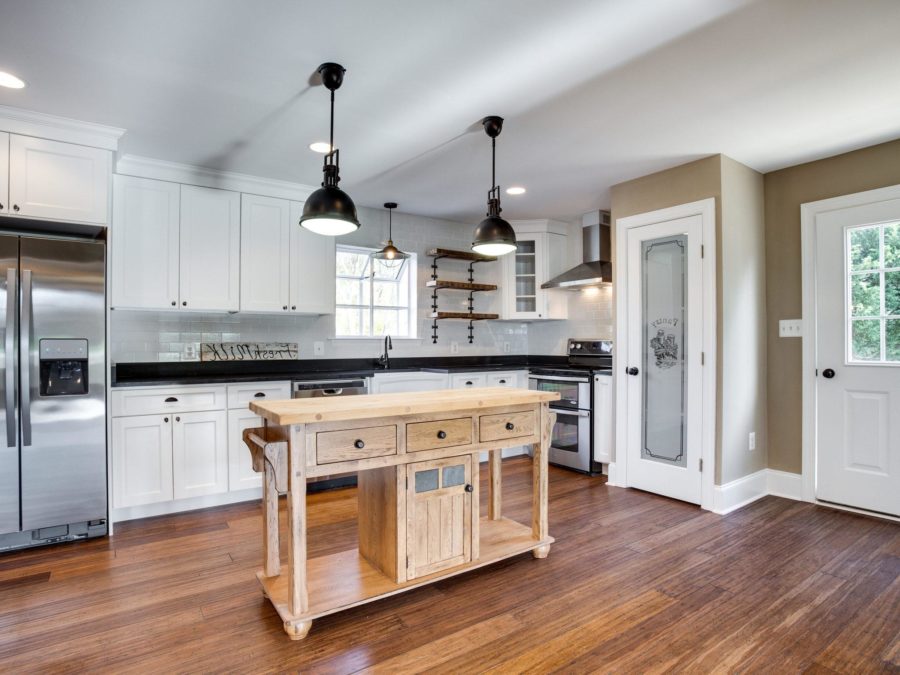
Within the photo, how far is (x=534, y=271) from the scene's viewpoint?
18.2 feet

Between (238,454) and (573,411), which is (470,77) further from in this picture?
(573,411)

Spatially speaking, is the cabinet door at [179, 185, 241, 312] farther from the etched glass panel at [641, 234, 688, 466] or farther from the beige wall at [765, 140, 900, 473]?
the beige wall at [765, 140, 900, 473]

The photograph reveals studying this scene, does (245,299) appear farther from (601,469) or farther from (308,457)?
(601,469)

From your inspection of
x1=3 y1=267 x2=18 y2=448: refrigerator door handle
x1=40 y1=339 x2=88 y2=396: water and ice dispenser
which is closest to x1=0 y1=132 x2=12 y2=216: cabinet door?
x1=3 y1=267 x2=18 y2=448: refrigerator door handle

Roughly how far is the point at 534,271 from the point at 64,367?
4157 mm

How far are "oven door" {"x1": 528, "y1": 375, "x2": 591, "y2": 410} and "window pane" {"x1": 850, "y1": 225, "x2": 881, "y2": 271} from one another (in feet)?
6.82

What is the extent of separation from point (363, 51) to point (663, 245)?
8.49 feet

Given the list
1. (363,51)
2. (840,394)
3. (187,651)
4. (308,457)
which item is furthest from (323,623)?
(840,394)

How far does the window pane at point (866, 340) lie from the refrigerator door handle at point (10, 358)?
5213 millimetres

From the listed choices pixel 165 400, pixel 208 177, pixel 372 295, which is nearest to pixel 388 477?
pixel 165 400

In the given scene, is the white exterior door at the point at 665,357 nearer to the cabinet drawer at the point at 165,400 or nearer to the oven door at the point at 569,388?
the oven door at the point at 569,388

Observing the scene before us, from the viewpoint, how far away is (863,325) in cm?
344

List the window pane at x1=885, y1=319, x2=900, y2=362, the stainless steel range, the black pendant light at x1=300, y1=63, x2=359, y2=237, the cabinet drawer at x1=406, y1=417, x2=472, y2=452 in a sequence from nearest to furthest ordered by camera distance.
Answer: the cabinet drawer at x1=406, y1=417, x2=472, y2=452, the black pendant light at x1=300, y1=63, x2=359, y2=237, the window pane at x1=885, y1=319, x2=900, y2=362, the stainless steel range

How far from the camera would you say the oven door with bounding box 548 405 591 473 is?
4535mm
